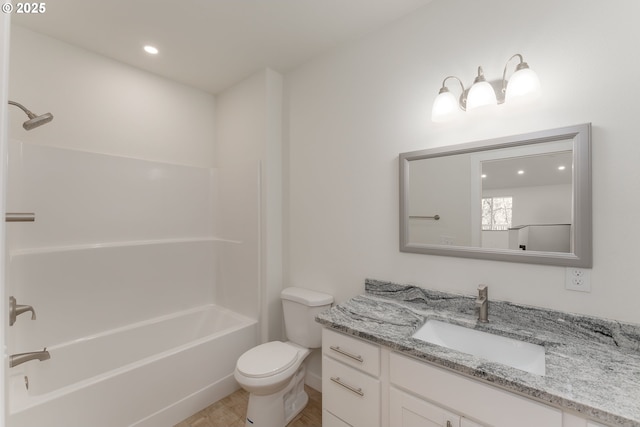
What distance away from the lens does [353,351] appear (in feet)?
4.60

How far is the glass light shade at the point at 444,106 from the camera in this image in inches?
60.1

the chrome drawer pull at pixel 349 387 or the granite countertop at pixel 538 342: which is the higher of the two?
the granite countertop at pixel 538 342

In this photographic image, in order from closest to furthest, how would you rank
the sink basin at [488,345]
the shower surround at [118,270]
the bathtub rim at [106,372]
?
the sink basin at [488,345], the bathtub rim at [106,372], the shower surround at [118,270]

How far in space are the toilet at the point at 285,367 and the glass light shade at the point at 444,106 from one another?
1452 mm

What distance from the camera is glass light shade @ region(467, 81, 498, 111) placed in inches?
55.1

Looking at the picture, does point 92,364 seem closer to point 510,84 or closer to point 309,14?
point 309,14

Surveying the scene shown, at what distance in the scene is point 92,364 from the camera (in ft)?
6.84

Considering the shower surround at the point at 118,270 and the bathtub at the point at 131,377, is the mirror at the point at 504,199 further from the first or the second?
the bathtub at the point at 131,377

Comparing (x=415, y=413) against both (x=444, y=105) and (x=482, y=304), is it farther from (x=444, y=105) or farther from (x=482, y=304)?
(x=444, y=105)

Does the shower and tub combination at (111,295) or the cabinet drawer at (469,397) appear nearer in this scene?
the cabinet drawer at (469,397)

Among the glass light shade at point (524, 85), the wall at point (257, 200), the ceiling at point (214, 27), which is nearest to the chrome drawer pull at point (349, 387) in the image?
the wall at point (257, 200)

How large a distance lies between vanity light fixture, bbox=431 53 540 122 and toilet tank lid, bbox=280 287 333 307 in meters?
1.43

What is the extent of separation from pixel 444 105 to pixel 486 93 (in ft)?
0.66

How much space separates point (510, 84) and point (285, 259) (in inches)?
77.8
